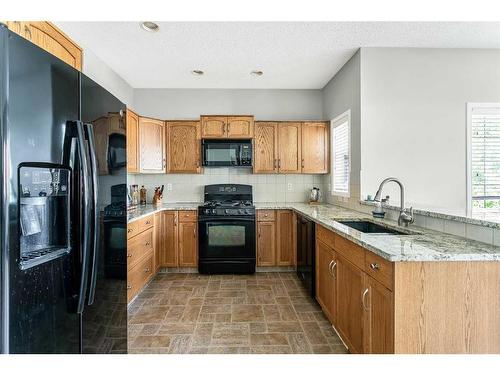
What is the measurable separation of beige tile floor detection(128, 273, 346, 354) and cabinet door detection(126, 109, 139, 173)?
4.75ft

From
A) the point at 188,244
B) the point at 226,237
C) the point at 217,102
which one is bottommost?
the point at 188,244

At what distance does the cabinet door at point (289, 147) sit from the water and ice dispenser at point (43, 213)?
315cm

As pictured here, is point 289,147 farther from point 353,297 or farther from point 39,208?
point 39,208

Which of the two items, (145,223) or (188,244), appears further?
(188,244)

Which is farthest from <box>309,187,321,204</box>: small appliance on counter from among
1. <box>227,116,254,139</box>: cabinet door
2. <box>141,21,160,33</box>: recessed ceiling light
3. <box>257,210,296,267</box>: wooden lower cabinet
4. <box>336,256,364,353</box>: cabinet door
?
<box>141,21,160,33</box>: recessed ceiling light

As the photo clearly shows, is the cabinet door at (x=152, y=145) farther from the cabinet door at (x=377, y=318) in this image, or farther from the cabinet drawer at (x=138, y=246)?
the cabinet door at (x=377, y=318)

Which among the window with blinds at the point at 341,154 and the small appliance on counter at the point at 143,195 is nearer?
the window with blinds at the point at 341,154

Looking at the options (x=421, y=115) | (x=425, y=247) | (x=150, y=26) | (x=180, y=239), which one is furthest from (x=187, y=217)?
(x=421, y=115)

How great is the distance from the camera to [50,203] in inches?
39.6

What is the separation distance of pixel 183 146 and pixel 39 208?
3.02 metres

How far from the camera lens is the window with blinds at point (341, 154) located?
11.0 ft

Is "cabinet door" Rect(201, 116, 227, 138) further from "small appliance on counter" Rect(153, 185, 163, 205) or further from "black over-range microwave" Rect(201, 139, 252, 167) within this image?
"small appliance on counter" Rect(153, 185, 163, 205)

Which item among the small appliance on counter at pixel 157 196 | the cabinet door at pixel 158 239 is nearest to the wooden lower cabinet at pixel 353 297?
the cabinet door at pixel 158 239

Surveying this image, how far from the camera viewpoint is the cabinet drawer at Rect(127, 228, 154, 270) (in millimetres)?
2650
